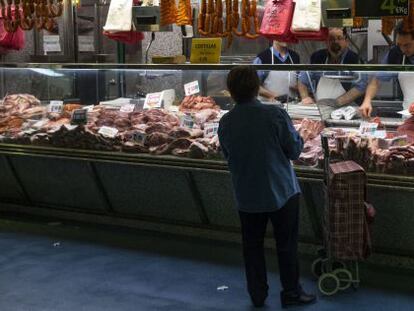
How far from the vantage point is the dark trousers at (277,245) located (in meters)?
4.54

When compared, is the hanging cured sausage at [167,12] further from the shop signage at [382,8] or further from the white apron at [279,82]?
the shop signage at [382,8]

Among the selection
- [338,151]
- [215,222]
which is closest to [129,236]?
[215,222]

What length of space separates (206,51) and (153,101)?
0.80 m

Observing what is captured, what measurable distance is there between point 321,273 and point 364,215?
2.14ft

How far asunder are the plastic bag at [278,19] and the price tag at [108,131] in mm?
1542

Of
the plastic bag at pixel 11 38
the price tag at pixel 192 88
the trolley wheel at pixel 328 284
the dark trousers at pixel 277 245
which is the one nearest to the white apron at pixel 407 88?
the dark trousers at pixel 277 245

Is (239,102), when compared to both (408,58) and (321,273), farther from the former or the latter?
(408,58)

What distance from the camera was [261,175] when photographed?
445cm

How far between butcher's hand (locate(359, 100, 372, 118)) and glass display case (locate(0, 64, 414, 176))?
0.17ft

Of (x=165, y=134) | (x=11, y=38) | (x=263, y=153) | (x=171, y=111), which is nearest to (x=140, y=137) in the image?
(x=165, y=134)

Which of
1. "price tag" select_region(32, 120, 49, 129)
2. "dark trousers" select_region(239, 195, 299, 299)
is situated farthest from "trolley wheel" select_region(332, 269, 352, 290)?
"price tag" select_region(32, 120, 49, 129)

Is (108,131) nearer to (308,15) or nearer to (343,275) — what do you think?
(308,15)

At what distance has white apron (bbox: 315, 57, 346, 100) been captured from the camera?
5.26 meters

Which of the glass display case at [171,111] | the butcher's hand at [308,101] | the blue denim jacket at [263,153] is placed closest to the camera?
the blue denim jacket at [263,153]
